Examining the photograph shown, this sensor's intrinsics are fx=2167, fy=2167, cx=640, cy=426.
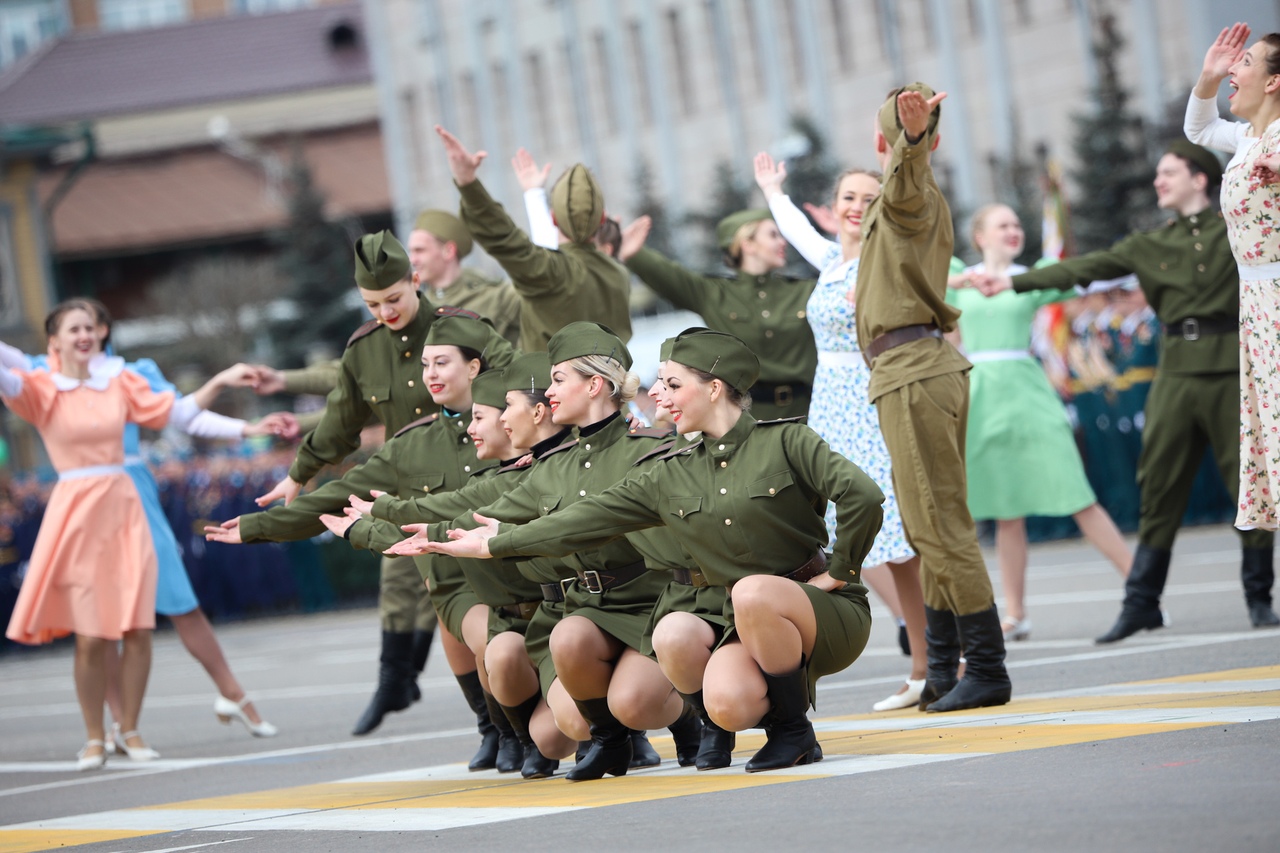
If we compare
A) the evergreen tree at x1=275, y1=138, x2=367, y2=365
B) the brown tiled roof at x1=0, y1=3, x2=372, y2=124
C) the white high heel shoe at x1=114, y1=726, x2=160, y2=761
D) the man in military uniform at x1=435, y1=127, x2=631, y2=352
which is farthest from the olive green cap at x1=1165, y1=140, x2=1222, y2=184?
the brown tiled roof at x1=0, y1=3, x2=372, y2=124

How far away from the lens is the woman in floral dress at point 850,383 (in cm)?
922

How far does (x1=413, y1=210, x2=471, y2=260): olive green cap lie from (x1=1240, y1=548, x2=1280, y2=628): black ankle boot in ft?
13.3

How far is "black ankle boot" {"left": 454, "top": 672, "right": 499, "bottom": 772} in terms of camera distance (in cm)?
836

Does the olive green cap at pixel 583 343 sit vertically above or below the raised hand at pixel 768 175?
below

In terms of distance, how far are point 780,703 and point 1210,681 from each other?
6.39 ft

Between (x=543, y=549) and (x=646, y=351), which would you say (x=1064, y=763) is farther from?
(x=646, y=351)

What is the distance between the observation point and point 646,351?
3073 centimetres

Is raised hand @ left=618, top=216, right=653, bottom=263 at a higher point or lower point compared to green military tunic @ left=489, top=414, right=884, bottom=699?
higher

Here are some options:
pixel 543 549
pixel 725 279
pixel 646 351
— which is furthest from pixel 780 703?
pixel 646 351

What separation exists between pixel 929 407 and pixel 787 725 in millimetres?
1702

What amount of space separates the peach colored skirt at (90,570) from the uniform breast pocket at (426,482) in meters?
2.92

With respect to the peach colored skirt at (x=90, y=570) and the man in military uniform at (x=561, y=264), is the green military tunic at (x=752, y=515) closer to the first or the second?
the man in military uniform at (x=561, y=264)

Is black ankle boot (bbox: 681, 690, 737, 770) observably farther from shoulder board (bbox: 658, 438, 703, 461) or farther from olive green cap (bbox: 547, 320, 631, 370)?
olive green cap (bbox: 547, 320, 631, 370)

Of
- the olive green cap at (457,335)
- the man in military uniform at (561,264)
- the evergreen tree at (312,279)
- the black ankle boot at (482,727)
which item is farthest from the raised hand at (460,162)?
the evergreen tree at (312,279)
